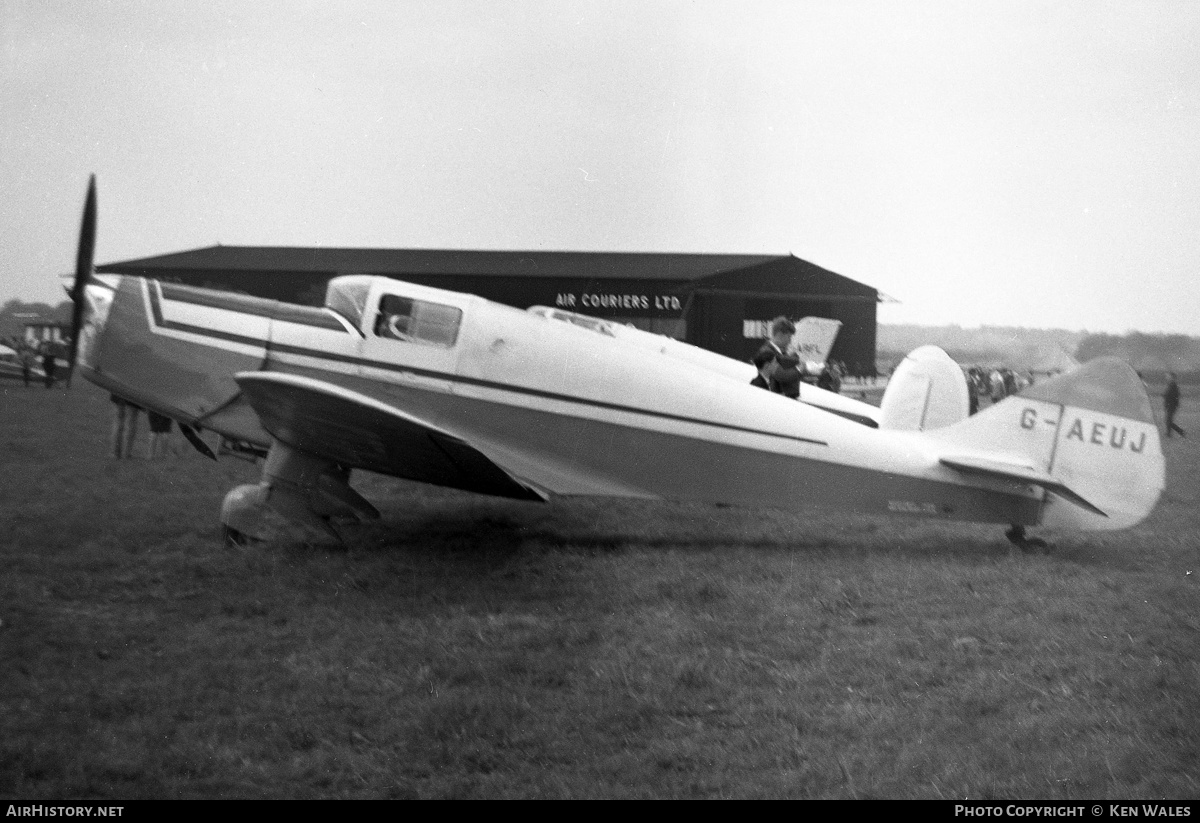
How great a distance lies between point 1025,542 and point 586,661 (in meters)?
3.06

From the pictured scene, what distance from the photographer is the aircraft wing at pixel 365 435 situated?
16.3ft

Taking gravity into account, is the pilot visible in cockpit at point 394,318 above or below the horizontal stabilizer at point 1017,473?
above

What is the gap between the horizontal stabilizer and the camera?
5.36 m

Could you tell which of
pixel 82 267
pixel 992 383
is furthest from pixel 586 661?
pixel 992 383

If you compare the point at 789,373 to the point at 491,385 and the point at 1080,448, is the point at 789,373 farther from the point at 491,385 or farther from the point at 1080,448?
the point at 491,385

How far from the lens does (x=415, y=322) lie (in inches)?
226

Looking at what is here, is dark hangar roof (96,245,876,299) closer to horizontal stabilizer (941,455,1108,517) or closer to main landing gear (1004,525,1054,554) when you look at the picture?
horizontal stabilizer (941,455,1108,517)

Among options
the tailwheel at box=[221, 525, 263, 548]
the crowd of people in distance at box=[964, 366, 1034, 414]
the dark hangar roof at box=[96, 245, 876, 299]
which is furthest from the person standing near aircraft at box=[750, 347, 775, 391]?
the tailwheel at box=[221, 525, 263, 548]

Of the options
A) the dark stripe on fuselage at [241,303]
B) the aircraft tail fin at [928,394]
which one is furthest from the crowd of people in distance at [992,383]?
the dark stripe on fuselage at [241,303]

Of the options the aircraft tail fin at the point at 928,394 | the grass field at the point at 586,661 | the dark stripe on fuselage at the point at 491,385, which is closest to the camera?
the grass field at the point at 586,661

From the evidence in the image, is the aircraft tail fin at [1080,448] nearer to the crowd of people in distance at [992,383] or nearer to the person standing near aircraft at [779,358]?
the crowd of people in distance at [992,383]

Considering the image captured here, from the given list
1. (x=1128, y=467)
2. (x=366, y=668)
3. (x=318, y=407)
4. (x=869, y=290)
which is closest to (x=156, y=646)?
(x=366, y=668)

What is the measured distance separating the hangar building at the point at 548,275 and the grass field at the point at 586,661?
1409 millimetres
